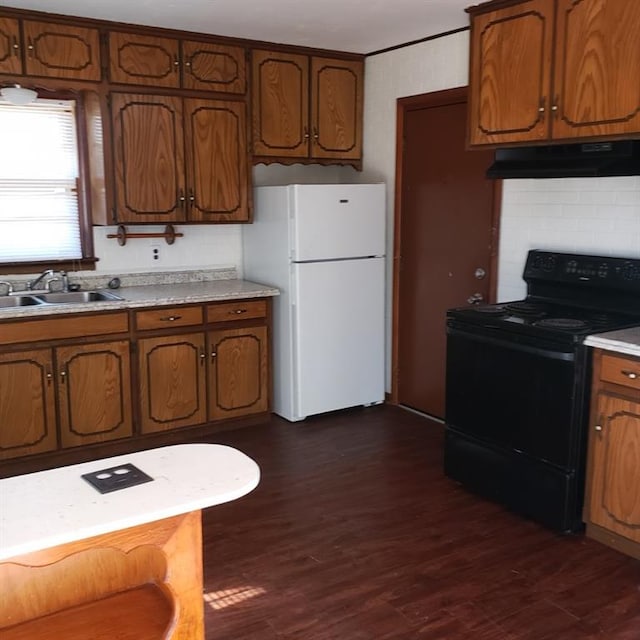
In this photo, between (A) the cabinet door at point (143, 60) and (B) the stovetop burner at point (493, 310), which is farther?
(A) the cabinet door at point (143, 60)

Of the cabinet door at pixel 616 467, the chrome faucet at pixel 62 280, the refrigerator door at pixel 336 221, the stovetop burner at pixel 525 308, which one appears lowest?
the cabinet door at pixel 616 467

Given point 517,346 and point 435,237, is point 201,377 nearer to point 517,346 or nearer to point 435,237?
point 435,237

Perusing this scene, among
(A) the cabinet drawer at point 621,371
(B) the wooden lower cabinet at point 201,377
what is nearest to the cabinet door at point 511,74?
(A) the cabinet drawer at point 621,371

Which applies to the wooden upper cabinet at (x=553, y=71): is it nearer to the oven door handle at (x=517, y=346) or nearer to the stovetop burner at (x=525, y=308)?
the stovetop burner at (x=525, y=308)

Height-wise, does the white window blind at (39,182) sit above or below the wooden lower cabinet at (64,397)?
above

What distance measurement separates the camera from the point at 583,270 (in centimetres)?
344

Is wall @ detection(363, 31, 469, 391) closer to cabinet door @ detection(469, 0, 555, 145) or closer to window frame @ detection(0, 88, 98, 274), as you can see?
cabinet door @ detection(469, 0, 555, 145)

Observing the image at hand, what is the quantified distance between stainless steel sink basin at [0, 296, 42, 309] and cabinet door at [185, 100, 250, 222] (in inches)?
40.7

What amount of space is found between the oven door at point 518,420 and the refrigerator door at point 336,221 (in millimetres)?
1225

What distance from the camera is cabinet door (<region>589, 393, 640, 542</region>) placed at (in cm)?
275

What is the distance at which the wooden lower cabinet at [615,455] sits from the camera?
2744 millimetres

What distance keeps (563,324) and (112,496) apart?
2170 millimetres

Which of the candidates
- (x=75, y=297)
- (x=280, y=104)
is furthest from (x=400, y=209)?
(x=75, y=297)

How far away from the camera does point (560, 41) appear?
125 inches
